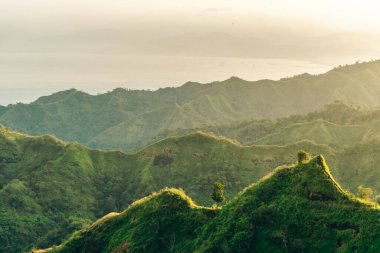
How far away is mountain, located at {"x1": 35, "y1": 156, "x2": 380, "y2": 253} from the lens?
63656 millimetres

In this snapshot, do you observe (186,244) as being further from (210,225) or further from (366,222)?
(366,222)

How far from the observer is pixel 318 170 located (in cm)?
7212

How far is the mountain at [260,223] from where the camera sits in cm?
6366

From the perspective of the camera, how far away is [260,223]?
71.1 m

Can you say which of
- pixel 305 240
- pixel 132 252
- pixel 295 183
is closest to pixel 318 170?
pixel 295 183

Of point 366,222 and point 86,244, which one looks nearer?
point 366,222

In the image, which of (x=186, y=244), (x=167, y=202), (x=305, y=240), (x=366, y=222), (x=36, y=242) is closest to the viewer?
(x=366, y=222)

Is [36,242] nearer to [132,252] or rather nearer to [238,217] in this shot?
[132,252]

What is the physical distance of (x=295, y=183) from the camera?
242ft

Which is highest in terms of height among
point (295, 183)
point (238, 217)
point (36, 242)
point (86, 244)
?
point (295, 183)

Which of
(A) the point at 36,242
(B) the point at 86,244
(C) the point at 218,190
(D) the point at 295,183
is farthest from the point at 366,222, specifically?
(A) the point at 36,242

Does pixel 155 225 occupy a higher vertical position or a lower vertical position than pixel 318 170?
lower

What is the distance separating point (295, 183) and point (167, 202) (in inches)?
935

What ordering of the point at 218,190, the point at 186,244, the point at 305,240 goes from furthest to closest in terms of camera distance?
the point at 218,190, the point at 186,244, the point at 305,240
